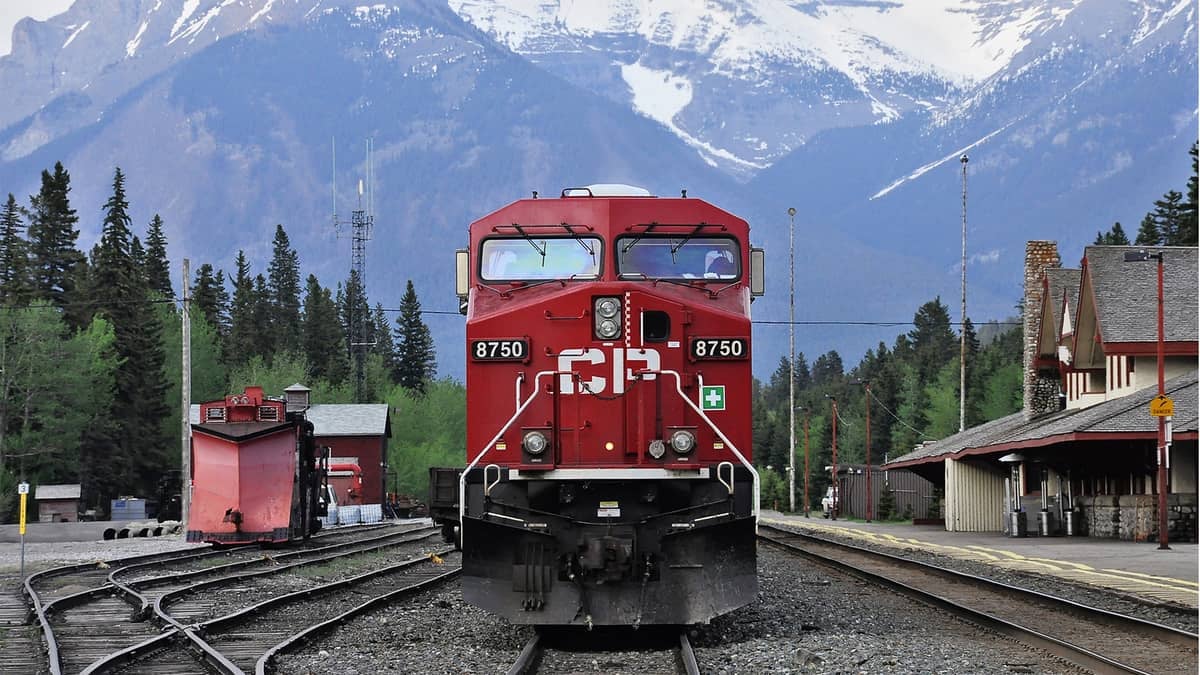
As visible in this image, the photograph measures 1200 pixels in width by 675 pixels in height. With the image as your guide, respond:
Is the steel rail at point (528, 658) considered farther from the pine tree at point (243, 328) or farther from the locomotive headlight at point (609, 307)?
the pine tree at point (243, 328)

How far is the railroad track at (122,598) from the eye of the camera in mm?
14211

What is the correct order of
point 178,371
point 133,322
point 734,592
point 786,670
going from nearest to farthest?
point 786,670
point 734,592
point 133,322
point 178,371

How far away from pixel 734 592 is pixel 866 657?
4.68 ft

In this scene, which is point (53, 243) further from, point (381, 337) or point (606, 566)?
point (381, 337)

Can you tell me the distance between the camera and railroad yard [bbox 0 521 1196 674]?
13.2m

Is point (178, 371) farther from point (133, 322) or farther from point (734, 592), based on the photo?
point (734, 592)

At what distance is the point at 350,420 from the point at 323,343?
52.9 m

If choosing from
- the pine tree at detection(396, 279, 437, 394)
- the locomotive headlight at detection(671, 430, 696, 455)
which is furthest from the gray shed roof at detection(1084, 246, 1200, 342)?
the pine tree at detection(396, 279, 437, 394)

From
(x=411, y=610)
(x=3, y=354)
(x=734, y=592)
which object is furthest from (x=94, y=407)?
(x=734, y=592)

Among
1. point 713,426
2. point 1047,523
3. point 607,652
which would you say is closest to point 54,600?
point 607,652

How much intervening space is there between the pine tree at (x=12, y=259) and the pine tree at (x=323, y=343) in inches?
1705

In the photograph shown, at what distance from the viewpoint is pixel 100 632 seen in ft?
53.8

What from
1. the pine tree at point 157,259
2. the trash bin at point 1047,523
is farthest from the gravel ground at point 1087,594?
the pine tree at point 157,259

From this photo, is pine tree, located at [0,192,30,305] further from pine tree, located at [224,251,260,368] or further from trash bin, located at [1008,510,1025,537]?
trash bin, located at [1008,510,1025,537]
